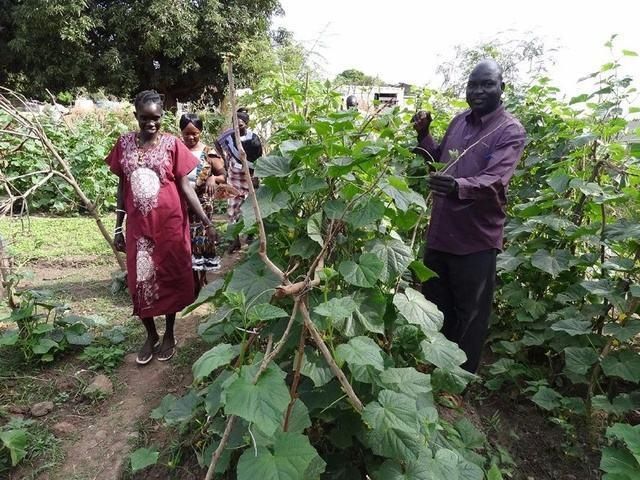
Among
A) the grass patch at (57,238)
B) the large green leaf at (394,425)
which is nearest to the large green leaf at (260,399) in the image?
the large green leaf at (394,425)

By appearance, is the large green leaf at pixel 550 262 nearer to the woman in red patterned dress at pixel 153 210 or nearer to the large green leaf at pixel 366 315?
the large green leaf at pixel 366 315

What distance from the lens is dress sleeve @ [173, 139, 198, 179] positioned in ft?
8.94

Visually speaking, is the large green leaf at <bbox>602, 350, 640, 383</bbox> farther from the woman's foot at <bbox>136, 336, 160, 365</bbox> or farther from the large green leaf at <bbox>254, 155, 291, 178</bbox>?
the woman's foot at <bbox>136, 336, 160, 365</bbox>

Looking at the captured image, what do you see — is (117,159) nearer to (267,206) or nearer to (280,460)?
(267,206)

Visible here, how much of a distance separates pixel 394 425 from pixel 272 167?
948 mm

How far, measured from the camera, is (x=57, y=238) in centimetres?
566

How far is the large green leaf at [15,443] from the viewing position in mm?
2006

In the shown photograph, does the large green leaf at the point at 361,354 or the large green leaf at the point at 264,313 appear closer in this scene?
the large green leaf at the point at 264,313

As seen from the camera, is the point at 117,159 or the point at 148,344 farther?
the point at 148,344

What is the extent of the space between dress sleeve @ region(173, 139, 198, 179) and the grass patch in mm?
2682

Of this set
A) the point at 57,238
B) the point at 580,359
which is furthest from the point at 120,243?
the point at 57,238

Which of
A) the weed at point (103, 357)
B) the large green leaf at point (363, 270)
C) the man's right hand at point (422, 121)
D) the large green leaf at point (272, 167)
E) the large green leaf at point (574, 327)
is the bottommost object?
the weed at point (103, 357)

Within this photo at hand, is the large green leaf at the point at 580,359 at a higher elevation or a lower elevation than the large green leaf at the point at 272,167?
lower

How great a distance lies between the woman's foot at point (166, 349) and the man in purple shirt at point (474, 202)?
1727 millimetres
